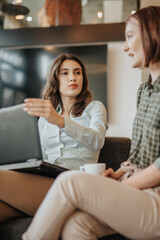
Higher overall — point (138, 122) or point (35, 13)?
point (35, 13)

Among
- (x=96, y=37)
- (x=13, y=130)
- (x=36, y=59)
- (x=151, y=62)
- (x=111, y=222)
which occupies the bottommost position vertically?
(x=111, y=222)

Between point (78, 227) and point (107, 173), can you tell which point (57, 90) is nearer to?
point (107, 173)

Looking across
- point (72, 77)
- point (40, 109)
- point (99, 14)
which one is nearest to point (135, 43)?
point (40, 109)

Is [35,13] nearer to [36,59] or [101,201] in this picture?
[36,59]

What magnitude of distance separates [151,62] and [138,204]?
1.71 feet

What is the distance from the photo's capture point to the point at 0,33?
369 centimetres

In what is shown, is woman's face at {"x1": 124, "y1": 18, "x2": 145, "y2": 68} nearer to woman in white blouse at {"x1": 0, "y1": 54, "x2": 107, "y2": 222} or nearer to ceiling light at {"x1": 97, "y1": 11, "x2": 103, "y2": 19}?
woman in white blouse at {"x1": 0, "y1": 54, "x2": 107, "y2": 222}

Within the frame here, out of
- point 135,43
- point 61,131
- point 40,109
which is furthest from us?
point 61,131

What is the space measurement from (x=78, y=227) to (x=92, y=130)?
0.60 m

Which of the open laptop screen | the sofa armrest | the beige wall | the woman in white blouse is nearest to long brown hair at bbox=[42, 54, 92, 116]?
the woman in white blouse

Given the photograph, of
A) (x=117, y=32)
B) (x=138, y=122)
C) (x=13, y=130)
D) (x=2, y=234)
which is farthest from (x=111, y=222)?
(x=117, y=32)

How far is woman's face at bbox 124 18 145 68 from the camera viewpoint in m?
1.11

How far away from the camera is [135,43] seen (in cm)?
111

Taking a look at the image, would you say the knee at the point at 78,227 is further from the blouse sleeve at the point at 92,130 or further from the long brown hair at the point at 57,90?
the long brown hair at the point at 57,90
